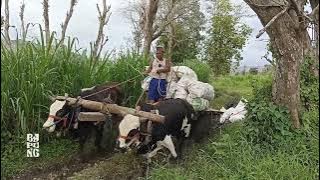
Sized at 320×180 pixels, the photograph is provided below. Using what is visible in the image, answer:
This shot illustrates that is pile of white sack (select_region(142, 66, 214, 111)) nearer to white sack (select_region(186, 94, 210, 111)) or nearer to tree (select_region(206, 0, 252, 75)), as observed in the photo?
white sack (select_region(186, 94, 210, 111))

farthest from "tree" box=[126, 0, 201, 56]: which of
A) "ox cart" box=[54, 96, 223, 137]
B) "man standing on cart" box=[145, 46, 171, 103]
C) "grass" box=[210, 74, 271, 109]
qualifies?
"ox cart" box=[54, 96, 223, 137]

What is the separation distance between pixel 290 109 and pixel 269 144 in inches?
22.3

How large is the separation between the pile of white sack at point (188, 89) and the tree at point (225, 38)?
13.9 meters

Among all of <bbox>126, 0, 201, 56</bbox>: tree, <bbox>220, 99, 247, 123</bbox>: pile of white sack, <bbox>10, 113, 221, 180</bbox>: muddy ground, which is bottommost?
<bbox>10, 113, 221, 180</bbox>: muddy ground

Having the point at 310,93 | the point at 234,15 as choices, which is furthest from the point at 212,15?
the point at 310,93

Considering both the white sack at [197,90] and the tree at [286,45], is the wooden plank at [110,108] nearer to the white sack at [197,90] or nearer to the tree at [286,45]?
the white sack at [197,90]

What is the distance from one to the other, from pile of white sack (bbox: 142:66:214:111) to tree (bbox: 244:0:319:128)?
1243 millimetres

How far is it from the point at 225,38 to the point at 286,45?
50.2 feet

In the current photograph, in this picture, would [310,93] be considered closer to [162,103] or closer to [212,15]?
[162,103]

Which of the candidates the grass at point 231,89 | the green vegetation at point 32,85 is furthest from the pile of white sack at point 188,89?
the grass at point 231,89

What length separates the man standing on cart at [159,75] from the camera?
739 centimetres

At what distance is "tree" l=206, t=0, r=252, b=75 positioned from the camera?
2138 cm

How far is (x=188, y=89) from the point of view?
7.41 m

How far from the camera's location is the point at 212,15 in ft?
72.4
